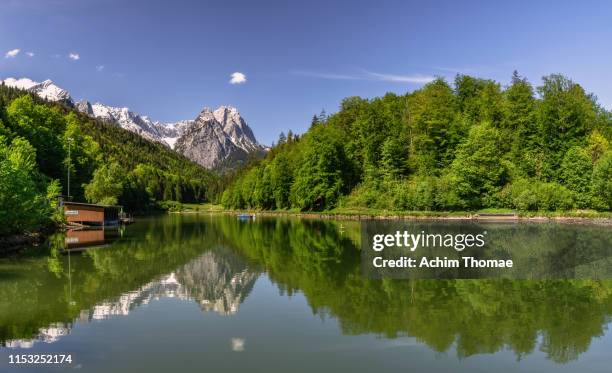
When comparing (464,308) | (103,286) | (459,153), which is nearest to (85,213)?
(103,286)

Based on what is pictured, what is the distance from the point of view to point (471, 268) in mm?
27578

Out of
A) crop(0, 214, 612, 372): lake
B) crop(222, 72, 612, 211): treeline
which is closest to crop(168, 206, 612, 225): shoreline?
crop(222, 72, 612, 211): treeline

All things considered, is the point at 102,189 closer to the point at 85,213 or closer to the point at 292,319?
the point at 85,213

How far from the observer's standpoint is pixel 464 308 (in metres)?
18.0

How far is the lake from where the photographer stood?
490 inches

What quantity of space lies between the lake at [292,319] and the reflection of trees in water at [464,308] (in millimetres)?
54

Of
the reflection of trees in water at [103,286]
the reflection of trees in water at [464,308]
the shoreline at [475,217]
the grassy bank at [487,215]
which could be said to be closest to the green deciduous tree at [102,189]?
the shoreline at [475,217]

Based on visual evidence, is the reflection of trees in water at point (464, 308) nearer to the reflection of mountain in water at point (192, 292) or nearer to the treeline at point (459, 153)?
the reflection of mountain in water at point (192, 292)

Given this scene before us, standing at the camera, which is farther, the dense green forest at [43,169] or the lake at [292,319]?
the dense green forest at [43,169]

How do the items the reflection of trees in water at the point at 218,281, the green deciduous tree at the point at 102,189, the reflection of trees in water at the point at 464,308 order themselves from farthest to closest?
the green deciduous tree at the point at 102,189
the reflection of trees in water at the point at 218,281
the reflection of trees in water at the point at 464,308

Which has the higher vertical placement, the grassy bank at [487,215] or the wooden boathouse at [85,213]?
the wooden boathouse at [85,213]

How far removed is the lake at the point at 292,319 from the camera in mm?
12453

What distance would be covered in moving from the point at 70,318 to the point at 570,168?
89.5 meters

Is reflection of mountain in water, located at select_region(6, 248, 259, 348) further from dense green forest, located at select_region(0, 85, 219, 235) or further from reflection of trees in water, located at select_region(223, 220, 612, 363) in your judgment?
dense green forest, located at select_region(0, 85, 219, 235)
